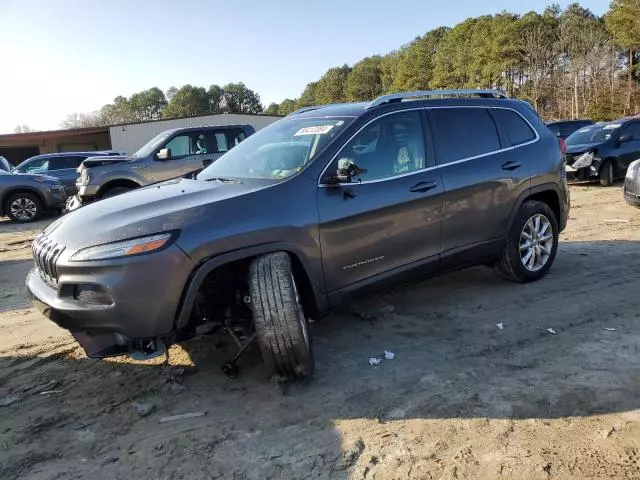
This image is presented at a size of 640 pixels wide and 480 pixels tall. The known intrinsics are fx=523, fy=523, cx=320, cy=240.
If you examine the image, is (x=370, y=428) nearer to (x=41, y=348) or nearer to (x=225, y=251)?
(x=225, y=251)

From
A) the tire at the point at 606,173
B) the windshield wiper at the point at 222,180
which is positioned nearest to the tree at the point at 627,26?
the tire at the point at 606,173

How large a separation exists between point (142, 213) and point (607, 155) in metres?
12.0

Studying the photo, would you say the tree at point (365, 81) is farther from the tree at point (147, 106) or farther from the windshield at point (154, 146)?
the windshield at point (154, 146)

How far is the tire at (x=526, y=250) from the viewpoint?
4859 millimetres

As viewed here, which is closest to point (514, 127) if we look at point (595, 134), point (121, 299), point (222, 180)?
point (222, 180)

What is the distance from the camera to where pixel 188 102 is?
82688 mm

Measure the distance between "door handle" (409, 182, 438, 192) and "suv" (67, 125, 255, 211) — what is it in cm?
657

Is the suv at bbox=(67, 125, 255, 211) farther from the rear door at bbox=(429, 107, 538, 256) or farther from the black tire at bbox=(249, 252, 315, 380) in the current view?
the black tire at bbox=(249, 252, 315, 380)

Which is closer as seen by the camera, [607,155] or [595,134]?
[607,155]

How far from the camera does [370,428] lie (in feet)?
9.36

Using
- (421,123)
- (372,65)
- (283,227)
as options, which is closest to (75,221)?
(283,227)

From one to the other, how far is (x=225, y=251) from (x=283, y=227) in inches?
16.3

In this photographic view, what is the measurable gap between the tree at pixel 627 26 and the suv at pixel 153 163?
118 feet

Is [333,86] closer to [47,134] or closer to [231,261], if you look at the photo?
[47,134]
